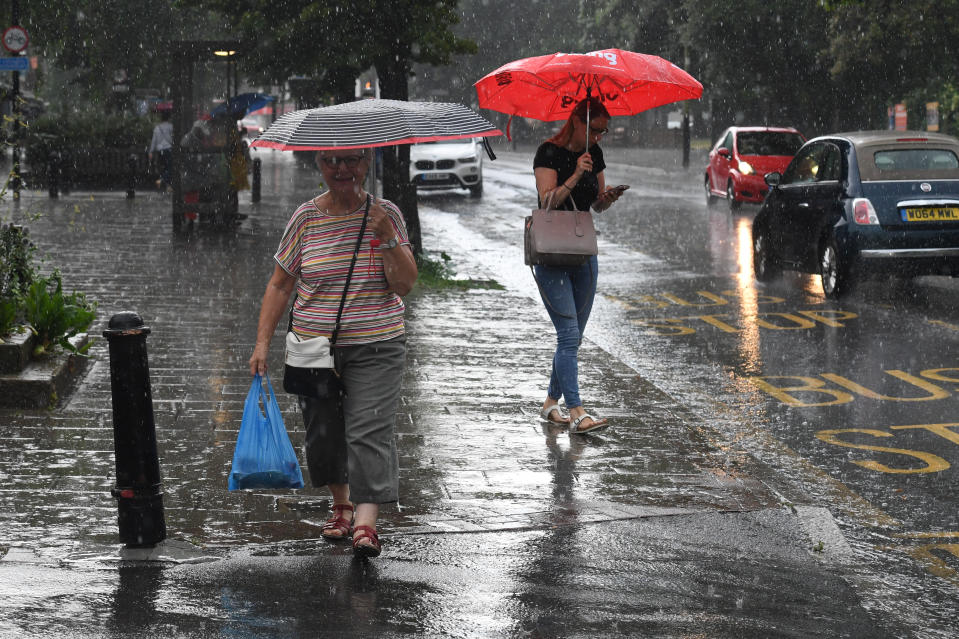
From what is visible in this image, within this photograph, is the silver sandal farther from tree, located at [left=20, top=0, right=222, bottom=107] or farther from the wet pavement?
tree, located at [left=20, top=0, right=222, bottom=107]

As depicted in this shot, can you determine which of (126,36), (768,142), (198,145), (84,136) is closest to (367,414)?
(198,145)

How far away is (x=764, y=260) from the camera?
14.9 m

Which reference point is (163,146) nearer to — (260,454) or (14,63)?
(14,63)

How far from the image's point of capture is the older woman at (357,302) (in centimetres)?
518

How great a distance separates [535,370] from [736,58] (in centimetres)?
3267

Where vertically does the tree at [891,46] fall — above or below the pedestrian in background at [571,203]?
above

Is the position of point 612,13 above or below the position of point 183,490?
above

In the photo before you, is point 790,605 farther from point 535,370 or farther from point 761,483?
point 535,370

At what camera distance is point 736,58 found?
40.2m

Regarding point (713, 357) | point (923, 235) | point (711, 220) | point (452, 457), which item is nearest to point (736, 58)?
point (711, 220)

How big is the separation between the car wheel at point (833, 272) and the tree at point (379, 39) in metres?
4.76

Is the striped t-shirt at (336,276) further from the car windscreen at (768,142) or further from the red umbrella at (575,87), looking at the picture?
the car windscreen at (768,142)

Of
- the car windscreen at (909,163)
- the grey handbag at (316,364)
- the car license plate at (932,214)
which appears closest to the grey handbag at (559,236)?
the grey handbag at (316,364)

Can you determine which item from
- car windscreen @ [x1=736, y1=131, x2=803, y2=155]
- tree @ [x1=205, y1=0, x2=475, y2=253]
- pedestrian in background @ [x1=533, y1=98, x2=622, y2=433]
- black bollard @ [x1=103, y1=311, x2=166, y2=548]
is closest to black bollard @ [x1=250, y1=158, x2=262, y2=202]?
tree @ [x1=205, y1=0, x2=475, y2=253]
